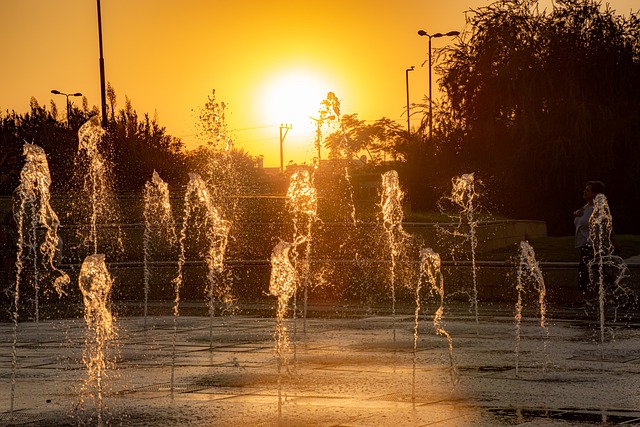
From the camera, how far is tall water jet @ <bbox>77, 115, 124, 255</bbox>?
25725mm

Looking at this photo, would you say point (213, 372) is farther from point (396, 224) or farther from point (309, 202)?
point (309, 202)

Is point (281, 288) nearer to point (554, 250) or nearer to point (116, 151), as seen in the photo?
point (554, 250)

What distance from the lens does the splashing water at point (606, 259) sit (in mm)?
16625

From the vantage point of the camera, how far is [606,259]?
17453mm

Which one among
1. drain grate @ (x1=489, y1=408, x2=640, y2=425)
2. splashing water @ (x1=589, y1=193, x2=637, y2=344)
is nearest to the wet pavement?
drain grate @ (x1=489, y1=408, x2=640, y2=425)

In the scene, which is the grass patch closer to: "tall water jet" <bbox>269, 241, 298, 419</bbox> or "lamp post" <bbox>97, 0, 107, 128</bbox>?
"tall water jet" <bbox>269, 241, 298, 419</bbox>

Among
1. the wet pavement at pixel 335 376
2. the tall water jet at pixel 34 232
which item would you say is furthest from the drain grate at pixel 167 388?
the tall water jet at pixel 34 232

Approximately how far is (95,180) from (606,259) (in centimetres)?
1920

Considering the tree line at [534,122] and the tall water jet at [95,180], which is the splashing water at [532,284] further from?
the tree line at [534,122]

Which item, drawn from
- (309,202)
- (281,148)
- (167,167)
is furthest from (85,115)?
(281,148)

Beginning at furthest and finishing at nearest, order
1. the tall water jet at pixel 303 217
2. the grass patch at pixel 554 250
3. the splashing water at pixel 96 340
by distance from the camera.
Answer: the grass patch at pixel 554 250, the tall water jet at pixel 303 217, the splashing water at pixel 96 340

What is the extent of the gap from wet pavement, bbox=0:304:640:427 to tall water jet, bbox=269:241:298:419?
0.37ft

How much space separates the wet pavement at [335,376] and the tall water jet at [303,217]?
18.7 ft

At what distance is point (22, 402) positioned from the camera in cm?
903
